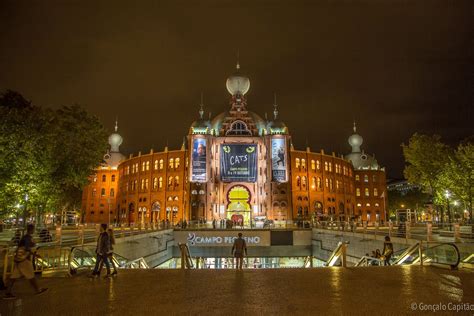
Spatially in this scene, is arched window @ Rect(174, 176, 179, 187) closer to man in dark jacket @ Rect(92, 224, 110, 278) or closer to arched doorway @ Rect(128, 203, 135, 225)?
arched doorway @ Rect(128, 203, 135, 225)

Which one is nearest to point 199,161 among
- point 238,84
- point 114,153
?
point 238,84

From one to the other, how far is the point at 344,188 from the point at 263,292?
217 feet

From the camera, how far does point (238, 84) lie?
68875mm

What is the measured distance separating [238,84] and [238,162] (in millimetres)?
18669

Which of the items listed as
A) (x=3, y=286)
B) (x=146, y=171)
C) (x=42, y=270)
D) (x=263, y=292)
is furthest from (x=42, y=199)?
(x=146, y=171)

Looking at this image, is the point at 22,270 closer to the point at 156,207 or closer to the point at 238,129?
the point at 238,129

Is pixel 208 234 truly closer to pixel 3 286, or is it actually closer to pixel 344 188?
pixel 3 286

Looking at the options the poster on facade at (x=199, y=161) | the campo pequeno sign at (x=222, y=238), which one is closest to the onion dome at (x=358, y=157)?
the poster on facade at (x=199, y=161)

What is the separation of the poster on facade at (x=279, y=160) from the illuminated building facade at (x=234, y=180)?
0.50 ft

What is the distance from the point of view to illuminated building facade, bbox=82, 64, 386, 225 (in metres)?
57.3

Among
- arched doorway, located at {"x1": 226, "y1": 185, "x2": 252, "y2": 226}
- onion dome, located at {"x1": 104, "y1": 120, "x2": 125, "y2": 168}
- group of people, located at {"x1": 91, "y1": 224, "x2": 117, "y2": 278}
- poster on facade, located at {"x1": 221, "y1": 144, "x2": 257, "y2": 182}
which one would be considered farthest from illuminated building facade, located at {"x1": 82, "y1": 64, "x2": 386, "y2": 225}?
group of people, located at {"x1": 91, "y1": 224, "x2": 117, "y2": 278}

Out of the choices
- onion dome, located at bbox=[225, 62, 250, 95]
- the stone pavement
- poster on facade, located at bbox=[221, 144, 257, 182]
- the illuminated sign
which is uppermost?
onion dome, located at bbox=[225, 62, 250, 95]

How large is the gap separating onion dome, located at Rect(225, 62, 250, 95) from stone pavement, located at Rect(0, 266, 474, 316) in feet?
189

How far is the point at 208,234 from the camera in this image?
140 feet
